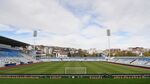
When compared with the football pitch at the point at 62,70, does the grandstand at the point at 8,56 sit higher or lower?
higher

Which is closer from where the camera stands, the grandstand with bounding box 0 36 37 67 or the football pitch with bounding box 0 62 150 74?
the football pitch with bounding box 0 62 150 74

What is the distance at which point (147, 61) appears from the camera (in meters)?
49.7

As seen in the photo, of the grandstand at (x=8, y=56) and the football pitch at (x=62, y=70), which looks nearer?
the football pitch at (x=62, y=70)

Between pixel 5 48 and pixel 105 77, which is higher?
pixel 5 48

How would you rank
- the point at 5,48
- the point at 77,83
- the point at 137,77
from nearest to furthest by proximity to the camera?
the point at 77,83, the point at 137,77, the point at 5,48

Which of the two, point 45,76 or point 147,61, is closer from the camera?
point 45,76

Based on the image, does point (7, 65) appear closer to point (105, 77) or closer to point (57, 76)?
point (57, 76)

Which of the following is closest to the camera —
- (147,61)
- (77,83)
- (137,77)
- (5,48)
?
(77,83)

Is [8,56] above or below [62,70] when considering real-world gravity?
above

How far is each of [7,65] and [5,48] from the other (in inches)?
820

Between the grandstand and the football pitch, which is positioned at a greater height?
the grandstand

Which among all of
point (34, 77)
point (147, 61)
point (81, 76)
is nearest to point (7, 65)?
point (34, 77)

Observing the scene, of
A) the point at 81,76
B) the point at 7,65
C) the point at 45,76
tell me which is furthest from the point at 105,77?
Answer: the point at 7,65

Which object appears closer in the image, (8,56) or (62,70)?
(62,70)
